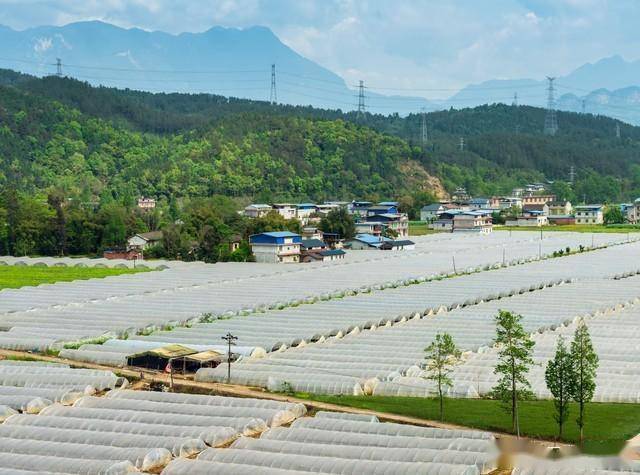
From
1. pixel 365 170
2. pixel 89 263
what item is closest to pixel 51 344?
pixel 89 263

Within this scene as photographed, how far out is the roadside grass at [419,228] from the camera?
62950mm

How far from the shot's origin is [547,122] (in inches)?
5290

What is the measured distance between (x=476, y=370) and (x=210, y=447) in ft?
23.9

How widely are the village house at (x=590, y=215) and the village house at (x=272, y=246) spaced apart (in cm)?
3334

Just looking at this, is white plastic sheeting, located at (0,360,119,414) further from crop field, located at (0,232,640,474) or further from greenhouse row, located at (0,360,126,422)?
crop field, located at (0,232,640,474)

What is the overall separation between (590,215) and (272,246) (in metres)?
34.7

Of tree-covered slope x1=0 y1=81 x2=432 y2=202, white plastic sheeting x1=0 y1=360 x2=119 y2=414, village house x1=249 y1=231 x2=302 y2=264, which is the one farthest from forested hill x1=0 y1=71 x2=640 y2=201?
white plastic sheeting x1=0 y1=360 x2=119 y2=414

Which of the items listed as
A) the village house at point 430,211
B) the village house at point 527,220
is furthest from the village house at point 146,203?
the village house at point 527,220

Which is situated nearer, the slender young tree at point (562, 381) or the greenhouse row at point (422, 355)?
the slender young tree at point (562, 381)

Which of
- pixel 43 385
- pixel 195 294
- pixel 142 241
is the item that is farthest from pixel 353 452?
pixel 142 241

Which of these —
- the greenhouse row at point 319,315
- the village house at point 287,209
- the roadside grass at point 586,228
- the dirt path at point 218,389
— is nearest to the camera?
the dirt path at point 218,389

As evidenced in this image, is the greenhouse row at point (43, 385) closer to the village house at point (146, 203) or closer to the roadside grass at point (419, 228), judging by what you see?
the roadside grass at point (419, 228)

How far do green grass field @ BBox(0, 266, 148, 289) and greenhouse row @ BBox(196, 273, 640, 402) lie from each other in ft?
54.5

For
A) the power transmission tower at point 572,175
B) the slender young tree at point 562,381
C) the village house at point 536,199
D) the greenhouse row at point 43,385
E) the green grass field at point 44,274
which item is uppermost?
the power transmission tower at point 572,175
